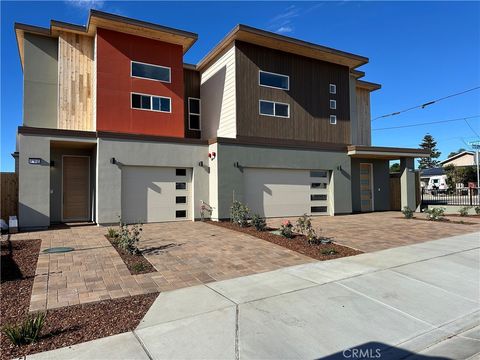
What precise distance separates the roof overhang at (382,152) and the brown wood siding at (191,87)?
832cm

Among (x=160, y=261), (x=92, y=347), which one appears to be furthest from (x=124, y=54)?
(x=92, y=347)

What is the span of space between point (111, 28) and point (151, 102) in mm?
3325

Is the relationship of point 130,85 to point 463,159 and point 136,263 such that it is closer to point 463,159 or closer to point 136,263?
point 136,263

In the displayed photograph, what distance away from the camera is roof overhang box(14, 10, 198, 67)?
13625mm

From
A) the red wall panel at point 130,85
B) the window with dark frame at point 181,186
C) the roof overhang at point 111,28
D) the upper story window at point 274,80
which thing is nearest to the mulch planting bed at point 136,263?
the window with dark frame at point 181,186

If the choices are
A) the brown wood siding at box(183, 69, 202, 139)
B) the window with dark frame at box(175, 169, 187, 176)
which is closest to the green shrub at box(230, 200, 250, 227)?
the window with dark frame at box(175, 169, 187, 176)

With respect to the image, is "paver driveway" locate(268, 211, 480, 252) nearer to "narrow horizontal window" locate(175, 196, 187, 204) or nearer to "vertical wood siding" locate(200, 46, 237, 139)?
"narrow horizontal window" locate(175, 196, 187, 204)

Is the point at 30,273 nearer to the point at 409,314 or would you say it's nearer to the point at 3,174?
the point at 409,314

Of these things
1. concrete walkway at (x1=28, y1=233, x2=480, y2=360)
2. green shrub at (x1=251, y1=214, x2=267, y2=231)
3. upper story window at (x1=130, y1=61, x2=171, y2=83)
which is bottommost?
concrete walkway at (x1=28, y1=233, x2=480, y2=360)

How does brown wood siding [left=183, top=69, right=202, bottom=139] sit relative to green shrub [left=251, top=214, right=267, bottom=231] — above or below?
above

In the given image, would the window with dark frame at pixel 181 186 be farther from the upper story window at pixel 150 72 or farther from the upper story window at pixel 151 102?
the upper story window at pixel 150 72

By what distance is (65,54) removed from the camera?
1445 centimetres

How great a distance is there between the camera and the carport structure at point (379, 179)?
63.0ft

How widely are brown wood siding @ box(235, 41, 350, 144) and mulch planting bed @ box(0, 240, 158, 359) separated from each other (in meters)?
11.1
